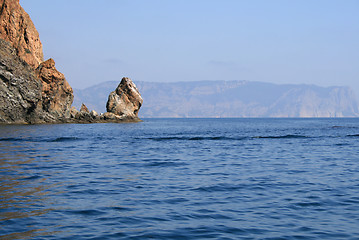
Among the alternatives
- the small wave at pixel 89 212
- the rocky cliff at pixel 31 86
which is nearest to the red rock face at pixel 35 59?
the rocky cliff at pixel 31 86

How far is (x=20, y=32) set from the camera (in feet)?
357

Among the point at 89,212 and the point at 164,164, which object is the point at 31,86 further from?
the point at 89,212

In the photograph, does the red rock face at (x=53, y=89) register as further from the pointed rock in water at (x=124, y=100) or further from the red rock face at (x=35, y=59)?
the pointed rock in water at (x=124, y=100)

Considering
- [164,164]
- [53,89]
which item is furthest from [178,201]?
[53,89]

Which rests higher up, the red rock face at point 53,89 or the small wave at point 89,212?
the red rock face at point 53,89

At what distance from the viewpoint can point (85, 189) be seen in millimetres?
16422

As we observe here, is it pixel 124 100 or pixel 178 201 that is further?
pixel 124 100

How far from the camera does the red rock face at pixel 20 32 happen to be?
10144 centimetres

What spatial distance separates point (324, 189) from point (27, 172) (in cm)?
1469

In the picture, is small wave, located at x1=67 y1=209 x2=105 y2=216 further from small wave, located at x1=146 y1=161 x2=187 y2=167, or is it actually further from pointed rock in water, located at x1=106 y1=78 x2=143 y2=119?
pointed rock in water, located at x1=106 y1=78 x2=143 y2=119

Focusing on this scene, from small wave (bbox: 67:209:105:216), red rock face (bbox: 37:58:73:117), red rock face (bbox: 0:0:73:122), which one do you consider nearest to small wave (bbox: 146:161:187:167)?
small wave (bbox: 67:209:105:216)

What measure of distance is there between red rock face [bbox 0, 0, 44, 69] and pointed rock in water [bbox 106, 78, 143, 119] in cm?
2701

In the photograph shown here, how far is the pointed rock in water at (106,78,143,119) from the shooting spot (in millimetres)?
135875

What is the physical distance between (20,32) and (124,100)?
41054 millimetres
